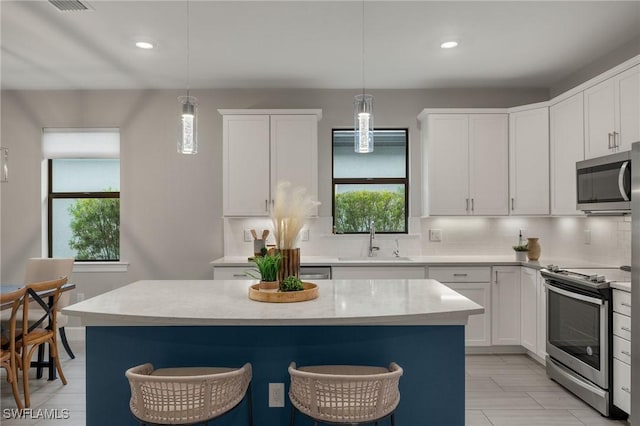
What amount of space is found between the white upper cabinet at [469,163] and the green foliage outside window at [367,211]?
1.66 feet

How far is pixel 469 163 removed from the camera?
420 centimetres

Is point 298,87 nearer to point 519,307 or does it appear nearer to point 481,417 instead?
point 519,307

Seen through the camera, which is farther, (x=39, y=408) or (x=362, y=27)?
(x=362, y=27)

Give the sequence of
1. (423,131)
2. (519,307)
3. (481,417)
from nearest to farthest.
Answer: (481,417) < (519,307) < (423,131)

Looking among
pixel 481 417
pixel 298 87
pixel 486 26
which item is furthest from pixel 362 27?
pixel 481 417

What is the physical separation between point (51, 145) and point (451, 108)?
4391 millimetres

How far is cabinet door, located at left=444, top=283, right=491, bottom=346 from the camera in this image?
12.9 ft

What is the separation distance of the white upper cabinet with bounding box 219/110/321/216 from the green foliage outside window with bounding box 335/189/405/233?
0.55 m

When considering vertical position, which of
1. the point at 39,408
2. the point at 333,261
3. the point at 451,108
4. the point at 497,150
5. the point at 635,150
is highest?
the point at 451,108

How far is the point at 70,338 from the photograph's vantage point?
176 inches

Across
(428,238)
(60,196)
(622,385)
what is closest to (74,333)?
(60,196)

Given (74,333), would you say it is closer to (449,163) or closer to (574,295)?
(449,163)

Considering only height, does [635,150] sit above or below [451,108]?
below

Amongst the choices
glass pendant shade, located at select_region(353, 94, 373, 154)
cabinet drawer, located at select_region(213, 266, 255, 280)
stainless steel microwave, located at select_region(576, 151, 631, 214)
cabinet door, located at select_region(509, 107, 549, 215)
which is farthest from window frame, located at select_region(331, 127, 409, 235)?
glass pendant shade, located at select_region(353, 94, 373, 154)
